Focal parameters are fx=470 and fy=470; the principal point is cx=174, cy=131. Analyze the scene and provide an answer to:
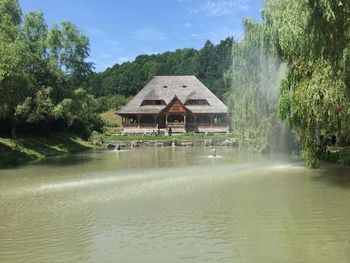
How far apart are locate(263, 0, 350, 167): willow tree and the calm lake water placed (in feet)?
8.19

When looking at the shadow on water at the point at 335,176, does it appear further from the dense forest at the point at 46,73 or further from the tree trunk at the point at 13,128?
the tree trunk at the point at 13,128

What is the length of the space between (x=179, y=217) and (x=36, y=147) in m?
27.7

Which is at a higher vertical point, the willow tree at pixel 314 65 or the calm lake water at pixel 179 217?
the willow tree at pixel 314 65

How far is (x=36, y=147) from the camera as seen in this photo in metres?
38.1

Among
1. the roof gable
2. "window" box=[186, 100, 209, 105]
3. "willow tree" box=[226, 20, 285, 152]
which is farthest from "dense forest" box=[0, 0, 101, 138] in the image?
"window" box=[186, 100, 209, 105]

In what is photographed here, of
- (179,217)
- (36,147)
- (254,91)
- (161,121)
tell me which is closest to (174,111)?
(161,121)

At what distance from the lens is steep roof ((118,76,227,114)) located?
221 feet

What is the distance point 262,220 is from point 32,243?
5730 millimetres

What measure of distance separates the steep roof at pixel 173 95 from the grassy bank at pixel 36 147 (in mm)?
18021

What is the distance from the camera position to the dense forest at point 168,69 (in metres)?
117

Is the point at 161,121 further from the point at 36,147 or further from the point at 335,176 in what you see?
the point at 335,176

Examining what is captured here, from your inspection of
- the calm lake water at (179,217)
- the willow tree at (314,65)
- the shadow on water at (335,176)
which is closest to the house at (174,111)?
the shadow on water at (335,176)

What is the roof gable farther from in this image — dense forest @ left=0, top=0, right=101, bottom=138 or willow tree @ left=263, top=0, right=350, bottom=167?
willow tree @ left=263, top=0, right=350, bottom=167

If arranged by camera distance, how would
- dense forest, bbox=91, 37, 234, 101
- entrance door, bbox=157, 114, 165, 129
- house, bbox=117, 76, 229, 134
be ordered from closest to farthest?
1. house, bbox=117, 76, 229, 134
2. entrance door, bbox=157, 114, 165, 129
3. dense forest, bbox=91, 37, 234, 101
